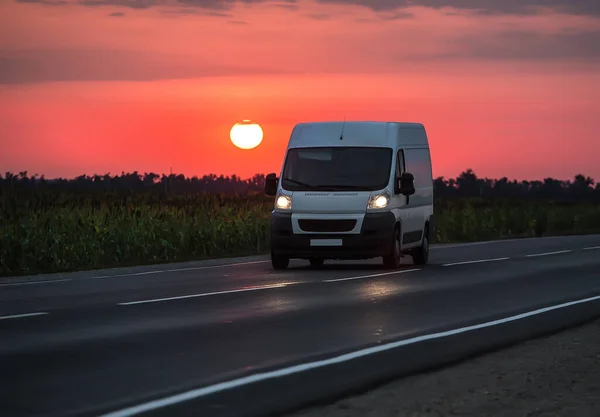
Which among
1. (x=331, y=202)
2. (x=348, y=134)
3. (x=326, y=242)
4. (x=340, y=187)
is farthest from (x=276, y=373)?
(x=348, y=134)

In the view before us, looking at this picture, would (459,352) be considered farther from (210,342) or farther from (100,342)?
(100,342)

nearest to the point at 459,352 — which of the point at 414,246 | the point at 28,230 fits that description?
the point at 414,246

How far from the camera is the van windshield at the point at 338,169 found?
24.9 m

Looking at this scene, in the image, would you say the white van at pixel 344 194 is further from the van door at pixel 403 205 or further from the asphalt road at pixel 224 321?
the asphalt road at pixel 224 321

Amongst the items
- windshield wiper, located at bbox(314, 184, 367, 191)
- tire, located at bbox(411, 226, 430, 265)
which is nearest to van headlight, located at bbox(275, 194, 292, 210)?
windshield wiper, located at bbox(314, 184, 367, 191)

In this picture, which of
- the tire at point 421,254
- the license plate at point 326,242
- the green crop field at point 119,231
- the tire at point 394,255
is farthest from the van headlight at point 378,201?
the green crop field at point 119,231

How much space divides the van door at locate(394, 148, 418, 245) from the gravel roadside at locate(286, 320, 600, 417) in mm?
12556

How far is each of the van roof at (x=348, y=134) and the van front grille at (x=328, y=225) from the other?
5.60 feet

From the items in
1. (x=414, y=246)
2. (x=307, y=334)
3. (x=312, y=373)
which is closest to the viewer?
(x=312, y=373)

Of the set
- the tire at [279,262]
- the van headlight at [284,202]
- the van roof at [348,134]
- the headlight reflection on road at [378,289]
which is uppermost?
the van roof at [348,134]

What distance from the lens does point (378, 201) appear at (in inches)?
967

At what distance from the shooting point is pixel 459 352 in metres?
12.3

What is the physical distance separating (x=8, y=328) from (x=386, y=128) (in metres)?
13.0

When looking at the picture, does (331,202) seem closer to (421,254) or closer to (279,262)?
(279,262)
